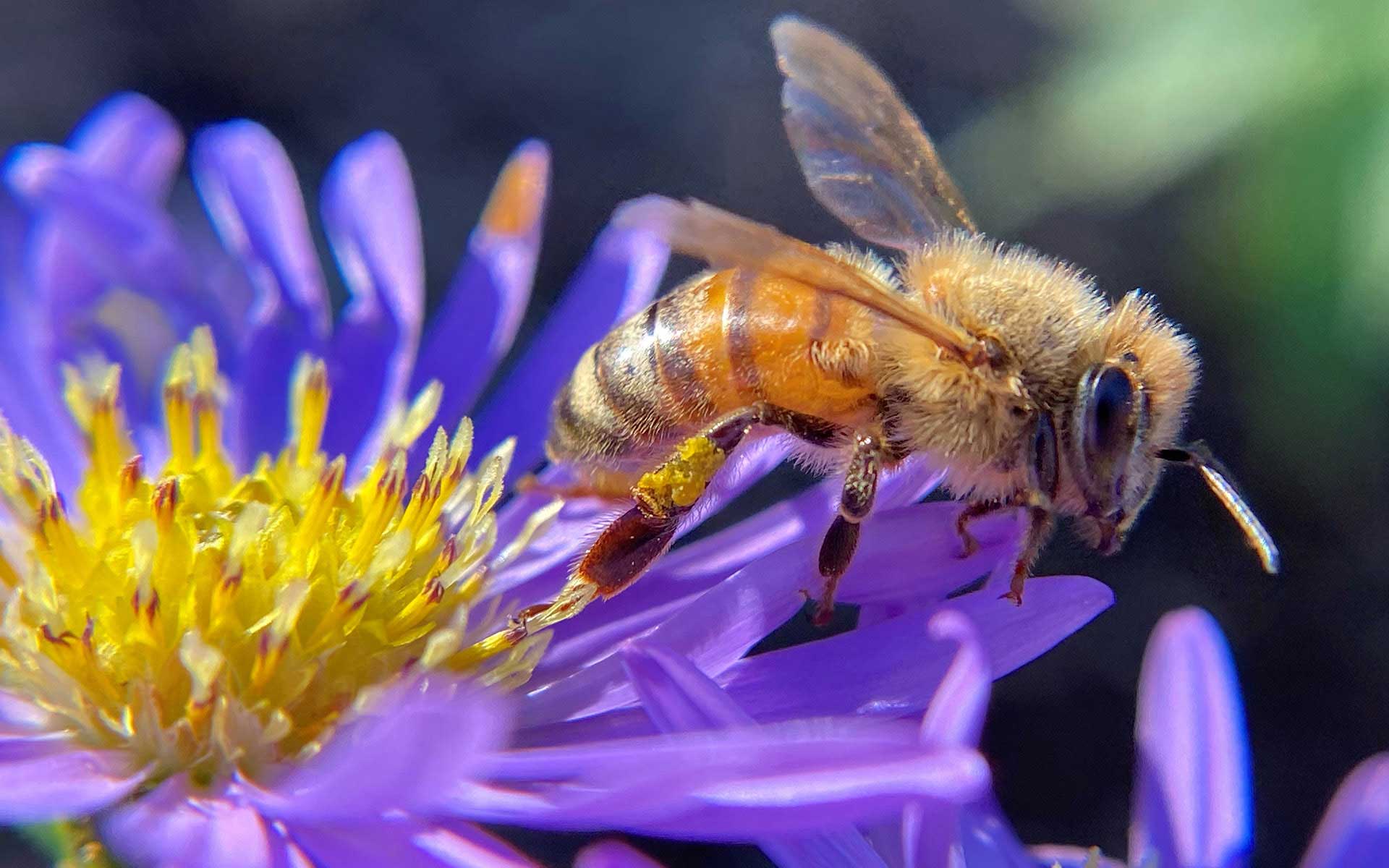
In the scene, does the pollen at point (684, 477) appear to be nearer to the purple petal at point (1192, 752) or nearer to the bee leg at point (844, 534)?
the bee leg at point (844, 534)

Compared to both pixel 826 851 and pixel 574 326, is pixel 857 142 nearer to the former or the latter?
pixel 574 326

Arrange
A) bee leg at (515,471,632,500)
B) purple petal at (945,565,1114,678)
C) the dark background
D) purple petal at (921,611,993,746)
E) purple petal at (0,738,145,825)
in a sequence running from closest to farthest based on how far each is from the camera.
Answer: purple petal at (921,611,993,746)
purple petal at (0,738,145,825)
purple petal at (945,565,1114,678)
bee leg at (515,471,632,500)
the dark background

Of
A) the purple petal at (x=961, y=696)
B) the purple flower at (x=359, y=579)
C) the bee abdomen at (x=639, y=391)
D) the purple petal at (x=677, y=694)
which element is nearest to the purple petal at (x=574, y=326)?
the purple flower at (x=359, y=579)

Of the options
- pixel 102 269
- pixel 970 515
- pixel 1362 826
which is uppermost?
pixel 102 269

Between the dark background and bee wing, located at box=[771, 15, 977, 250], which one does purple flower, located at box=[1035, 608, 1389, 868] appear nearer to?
bee wing, located at box=[771, 15, 977, 250]

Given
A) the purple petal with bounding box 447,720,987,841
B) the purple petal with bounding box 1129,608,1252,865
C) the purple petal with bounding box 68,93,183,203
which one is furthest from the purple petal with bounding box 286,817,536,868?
the purple petal with bounding box 68,93,183,203

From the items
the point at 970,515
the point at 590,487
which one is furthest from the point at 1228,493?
the point at 590,487
